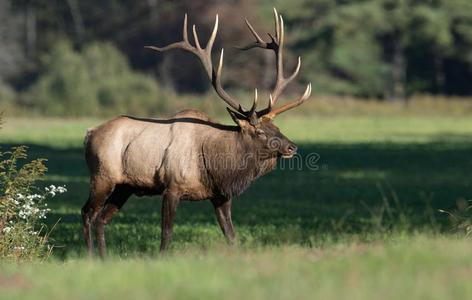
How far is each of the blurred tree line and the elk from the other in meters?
57.3

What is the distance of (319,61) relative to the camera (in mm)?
85938

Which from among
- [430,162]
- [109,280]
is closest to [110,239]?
[109,280]

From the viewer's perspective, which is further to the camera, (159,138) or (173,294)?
(159,138)

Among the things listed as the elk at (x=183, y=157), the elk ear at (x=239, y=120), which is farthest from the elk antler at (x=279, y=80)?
the elk ear at (x=239, y=120)

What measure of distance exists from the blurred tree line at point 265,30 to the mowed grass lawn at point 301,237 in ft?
120

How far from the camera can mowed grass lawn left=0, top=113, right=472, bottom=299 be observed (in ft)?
26.7

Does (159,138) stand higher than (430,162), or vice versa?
(159,138)

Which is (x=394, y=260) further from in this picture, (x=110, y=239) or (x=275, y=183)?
(x=275, y=183)

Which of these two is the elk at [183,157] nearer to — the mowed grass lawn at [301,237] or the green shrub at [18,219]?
the mowed grass lawn at [301,237]

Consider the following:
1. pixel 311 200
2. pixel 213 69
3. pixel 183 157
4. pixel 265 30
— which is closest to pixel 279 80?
pixel 213 69

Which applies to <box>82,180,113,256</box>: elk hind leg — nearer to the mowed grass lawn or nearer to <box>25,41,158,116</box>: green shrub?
the mowed grass lawn

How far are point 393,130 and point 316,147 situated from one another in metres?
13.7

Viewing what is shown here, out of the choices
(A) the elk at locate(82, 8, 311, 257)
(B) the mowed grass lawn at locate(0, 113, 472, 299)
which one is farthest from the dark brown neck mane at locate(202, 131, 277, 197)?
(B) the mowed grass lawn at locate(0, 113, 472, 299)

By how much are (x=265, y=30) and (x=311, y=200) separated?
191 ft
